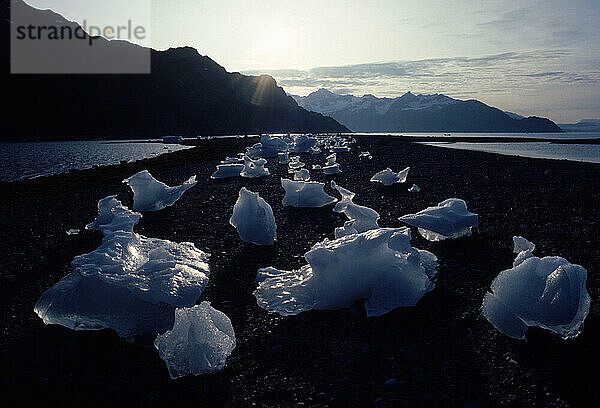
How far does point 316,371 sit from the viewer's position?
3014mm

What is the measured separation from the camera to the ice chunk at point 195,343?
3002 mm

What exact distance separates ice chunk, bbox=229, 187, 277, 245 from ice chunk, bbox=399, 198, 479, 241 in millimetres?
2097

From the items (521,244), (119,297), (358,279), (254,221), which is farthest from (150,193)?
(521,244)

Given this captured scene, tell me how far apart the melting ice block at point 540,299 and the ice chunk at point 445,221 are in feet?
6.86

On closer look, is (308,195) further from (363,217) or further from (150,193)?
(150,193)

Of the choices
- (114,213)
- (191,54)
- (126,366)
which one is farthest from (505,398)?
(191,54)

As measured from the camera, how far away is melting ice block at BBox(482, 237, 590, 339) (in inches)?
125

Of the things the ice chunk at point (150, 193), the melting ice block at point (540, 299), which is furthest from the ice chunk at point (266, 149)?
the melting ice block at point (540, 299)

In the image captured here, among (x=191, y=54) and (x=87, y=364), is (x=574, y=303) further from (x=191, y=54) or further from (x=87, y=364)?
(x=191, y=54)

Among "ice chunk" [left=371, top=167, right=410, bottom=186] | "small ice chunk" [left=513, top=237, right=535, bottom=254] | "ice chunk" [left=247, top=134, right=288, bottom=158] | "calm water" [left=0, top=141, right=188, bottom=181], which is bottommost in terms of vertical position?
"calm water" [left=0, top=141, right=188, bottom=181]

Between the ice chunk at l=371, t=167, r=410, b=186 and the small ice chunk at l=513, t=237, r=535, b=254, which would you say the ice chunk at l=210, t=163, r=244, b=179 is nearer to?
the ice chunk at l=371, t=167, r=410, b=186

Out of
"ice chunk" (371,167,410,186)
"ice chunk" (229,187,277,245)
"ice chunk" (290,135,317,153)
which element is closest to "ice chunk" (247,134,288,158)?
"ice chunk" (290,135,317,153)

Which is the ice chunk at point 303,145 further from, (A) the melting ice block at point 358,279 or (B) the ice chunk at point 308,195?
(A) the melting ice block at point 358,279

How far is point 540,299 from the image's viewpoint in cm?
331
